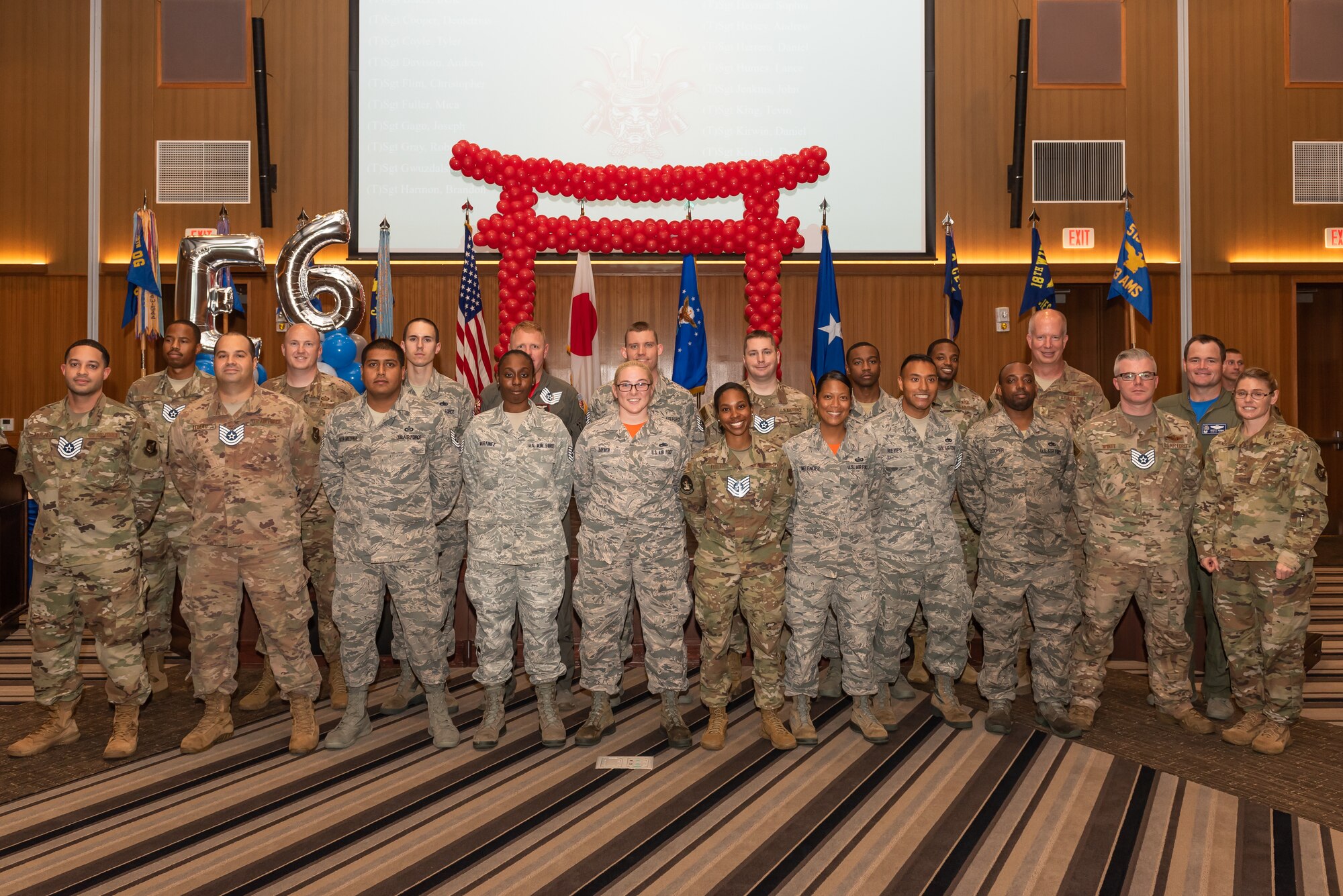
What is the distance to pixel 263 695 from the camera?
429cm

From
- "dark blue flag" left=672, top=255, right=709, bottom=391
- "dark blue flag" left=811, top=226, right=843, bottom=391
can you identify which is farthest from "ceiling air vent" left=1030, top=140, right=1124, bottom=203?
"dark blue flag" left=672, top=255, right=709, bottom=391

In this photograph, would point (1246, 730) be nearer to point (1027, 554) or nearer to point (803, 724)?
point (1027, 554)

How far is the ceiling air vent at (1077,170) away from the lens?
27.9ft

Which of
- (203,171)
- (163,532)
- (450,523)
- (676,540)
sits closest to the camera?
(676,540)

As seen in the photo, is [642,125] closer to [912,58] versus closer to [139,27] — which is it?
[912,58]

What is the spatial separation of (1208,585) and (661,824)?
2.96 m

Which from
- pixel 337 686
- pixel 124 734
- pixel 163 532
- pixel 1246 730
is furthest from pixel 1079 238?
pixel 124 734

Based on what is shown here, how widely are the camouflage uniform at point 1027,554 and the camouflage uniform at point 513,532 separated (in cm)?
189

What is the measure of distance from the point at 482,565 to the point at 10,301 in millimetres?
7356

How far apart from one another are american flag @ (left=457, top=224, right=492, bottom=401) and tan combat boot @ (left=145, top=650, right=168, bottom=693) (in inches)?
119

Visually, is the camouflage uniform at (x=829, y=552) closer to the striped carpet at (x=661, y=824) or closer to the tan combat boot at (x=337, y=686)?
the striped carpet at (x=661, y=824)

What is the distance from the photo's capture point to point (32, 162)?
27.3 feet

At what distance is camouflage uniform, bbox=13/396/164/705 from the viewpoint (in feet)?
12.0

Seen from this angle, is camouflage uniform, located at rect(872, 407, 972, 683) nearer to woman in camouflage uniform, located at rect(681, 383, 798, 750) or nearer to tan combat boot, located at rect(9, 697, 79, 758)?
woman in camouflage uniform, located at rect(681, 383, 798, 750)
